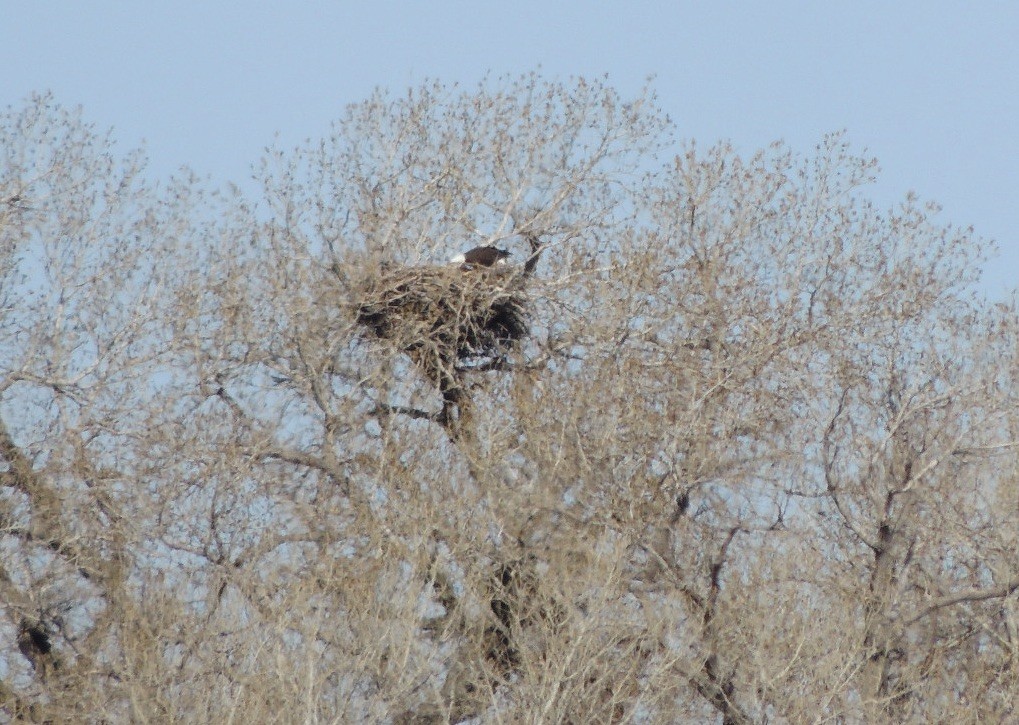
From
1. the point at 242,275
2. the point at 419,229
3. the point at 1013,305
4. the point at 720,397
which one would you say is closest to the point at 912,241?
the point at 1013,305

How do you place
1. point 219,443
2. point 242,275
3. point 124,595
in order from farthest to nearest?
point 242,275 → point 219,443 → point 124,595

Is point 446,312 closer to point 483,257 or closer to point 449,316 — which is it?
point 449,316

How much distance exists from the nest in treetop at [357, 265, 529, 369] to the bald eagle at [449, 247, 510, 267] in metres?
0.35

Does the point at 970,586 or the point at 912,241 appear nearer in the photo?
the point at 970,586

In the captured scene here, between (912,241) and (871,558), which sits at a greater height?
(912,241)

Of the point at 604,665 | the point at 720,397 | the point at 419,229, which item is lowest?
the point at 604,665

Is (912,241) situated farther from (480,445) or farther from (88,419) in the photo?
(88,419)

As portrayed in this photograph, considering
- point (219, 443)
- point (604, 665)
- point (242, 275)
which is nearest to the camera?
point (604, 665)

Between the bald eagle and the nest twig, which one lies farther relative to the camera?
the bald eagle

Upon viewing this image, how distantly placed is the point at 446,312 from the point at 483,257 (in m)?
0.87

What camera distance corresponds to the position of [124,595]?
1952cm

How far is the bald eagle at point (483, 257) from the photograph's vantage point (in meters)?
21.0

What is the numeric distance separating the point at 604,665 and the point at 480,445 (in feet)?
11.5

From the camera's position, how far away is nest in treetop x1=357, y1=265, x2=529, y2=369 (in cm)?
2028
